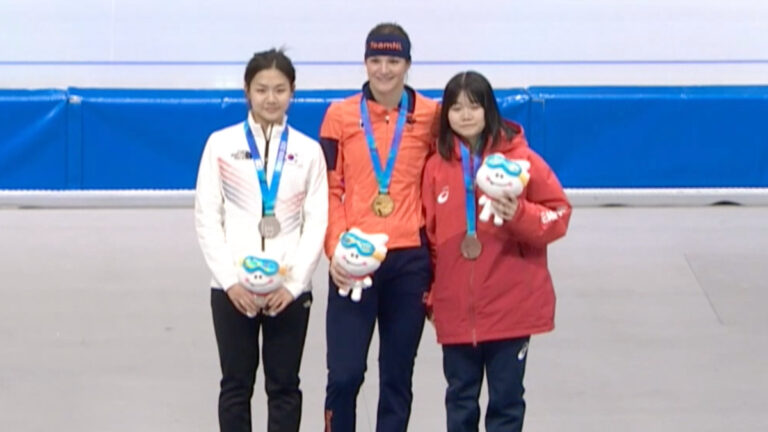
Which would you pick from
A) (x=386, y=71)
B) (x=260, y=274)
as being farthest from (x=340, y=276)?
(x=386, y=71)

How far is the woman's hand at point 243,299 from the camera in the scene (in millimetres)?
3465

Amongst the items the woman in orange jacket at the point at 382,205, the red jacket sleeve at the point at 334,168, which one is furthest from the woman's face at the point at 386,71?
the red jacket sleeve at the point at 334,168

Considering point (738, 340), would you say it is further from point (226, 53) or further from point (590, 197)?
point (226, 53)

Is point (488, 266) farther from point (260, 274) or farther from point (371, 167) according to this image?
point (260, 274)

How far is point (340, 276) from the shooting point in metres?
3.51

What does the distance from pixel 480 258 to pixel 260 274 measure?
65 cm

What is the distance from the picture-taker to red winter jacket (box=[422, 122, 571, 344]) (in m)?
3.57

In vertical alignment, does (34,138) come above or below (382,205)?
below

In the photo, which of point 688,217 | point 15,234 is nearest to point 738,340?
point 688,217

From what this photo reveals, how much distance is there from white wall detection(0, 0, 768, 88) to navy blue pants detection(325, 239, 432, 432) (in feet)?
19.1

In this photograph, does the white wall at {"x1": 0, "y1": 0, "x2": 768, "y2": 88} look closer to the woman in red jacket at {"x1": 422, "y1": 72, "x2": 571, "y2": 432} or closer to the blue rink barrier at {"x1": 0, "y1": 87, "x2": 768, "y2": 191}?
the blue rink barrier at {"x1": 0, "y1": 87, "x2": 768, "y2": 191}

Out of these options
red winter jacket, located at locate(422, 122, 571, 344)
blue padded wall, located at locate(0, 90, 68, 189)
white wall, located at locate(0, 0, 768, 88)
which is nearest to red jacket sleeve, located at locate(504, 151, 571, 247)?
red winter jacket, located at locate(422, 122, 571, 344)

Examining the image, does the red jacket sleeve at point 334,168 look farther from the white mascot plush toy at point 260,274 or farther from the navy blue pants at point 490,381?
the navy blue pants at point 490,381

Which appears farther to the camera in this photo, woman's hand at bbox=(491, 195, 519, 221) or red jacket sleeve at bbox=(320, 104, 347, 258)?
red jacket sleeve at bbox=(320, 104, 347, 258)
